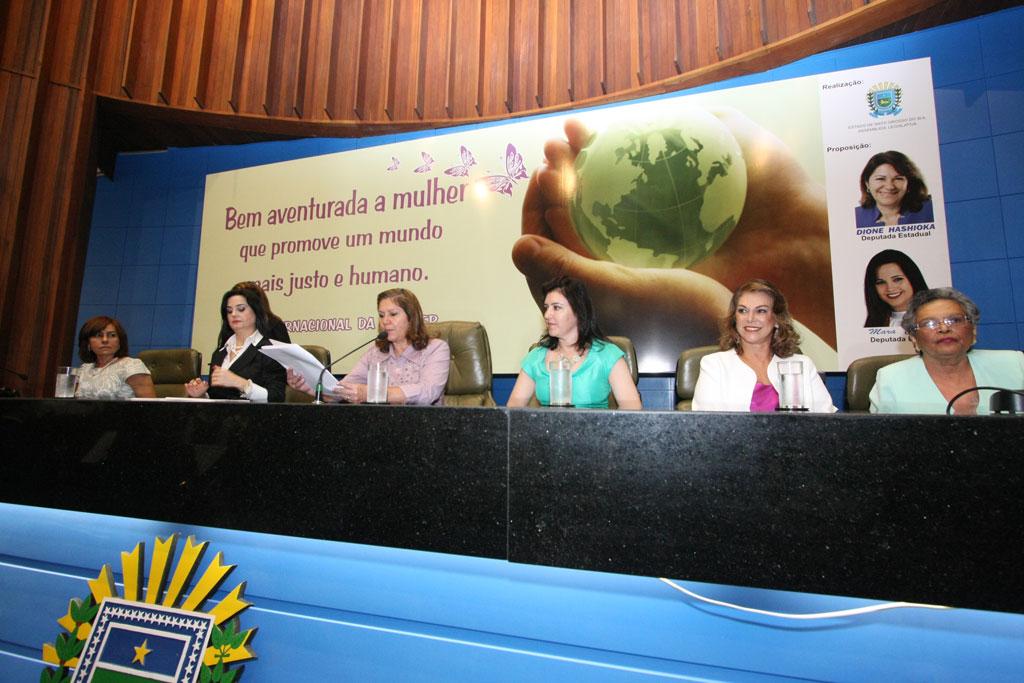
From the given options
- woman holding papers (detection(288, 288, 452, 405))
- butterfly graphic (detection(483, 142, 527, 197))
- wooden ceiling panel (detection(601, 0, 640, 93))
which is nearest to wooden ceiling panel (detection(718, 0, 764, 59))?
wooden ceiling panel (detection(601, 0, 640, 93))

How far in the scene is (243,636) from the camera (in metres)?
0.97

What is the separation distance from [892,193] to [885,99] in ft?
1.50

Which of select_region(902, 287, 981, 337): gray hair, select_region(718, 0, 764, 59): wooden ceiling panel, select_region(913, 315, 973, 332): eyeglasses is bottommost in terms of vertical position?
select_region(913, 315, 973, 332): eyeglasses

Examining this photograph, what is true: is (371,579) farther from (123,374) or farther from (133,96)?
(133,96)

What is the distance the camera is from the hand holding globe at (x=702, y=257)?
8.62ft

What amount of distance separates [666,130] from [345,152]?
6.45 ft

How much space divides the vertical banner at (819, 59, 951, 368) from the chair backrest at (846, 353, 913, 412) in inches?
19.8

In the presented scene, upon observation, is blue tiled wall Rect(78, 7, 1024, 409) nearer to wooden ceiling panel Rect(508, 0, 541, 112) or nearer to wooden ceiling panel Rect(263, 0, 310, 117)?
wooden ceiling panel Rect(508, 0, 541, 112)

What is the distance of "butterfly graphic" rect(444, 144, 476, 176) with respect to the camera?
10.6 ft

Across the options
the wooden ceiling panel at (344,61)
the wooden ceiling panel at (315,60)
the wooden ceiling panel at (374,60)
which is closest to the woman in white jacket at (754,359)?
the wooden ceiling panel at (374,60)

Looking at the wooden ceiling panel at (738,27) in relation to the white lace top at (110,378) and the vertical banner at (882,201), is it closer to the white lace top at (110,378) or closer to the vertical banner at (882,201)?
the vertical banner at (882,201)

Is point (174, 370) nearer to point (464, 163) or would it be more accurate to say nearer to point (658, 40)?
point (464, 163)

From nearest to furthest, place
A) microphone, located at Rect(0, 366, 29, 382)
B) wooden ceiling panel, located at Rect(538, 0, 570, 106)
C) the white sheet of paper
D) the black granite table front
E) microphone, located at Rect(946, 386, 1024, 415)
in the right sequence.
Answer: the black granite table front → microphone, located at Rect(946, 386, 1024, 415) → the white sheet of paper → microphone, located at Rect(0, 366, 29, 382) → wooden ceiling panel, located at Rect(538, 0, 570, 106)

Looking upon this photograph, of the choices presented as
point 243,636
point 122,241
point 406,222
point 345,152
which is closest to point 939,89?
point 406,222
